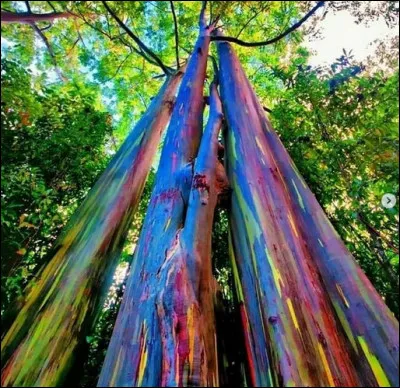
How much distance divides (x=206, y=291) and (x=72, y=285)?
113 centimetres

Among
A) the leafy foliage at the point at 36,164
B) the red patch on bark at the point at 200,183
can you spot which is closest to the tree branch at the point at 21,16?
the leafy foliage at the point at 36,164

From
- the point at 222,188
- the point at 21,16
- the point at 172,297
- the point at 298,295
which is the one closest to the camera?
the point at 172,297

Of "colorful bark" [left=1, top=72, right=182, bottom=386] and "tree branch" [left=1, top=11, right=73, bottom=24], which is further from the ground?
"tree branch" [left=1, top=11, right=73, bottom=24]

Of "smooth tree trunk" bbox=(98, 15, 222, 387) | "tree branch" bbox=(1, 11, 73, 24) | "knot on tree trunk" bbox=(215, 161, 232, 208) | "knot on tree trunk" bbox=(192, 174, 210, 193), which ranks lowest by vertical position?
"smooth tree trunk" bbox=(98, 15, 222, 387)

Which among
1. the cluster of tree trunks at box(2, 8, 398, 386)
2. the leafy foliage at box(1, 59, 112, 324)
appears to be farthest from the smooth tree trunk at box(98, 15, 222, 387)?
the leafy foliage at box(1, 59, 112, 324)

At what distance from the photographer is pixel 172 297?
1.87 meters

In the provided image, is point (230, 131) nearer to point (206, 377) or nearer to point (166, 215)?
point (166, 215)

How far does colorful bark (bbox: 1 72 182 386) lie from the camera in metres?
2.14

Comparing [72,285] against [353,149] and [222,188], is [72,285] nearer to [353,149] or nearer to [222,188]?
[222,188]

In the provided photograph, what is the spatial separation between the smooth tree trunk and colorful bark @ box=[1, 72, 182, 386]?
53 centimetres

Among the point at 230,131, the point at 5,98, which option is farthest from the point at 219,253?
the point at 5,98

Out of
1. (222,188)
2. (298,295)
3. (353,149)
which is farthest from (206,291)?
(353,149)

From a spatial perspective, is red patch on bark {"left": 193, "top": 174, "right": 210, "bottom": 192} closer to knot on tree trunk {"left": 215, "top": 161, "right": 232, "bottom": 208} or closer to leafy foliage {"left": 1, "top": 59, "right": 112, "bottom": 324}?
knot on tree trunk {"left": 215, "top": 161, "right": 232, "bottom": 208}

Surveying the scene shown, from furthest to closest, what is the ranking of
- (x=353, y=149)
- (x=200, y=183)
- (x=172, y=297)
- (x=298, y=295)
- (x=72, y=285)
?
(x=353, y=149) < (x=200, y=183) < (x=72, y=285) < (x=298, y=295) < (x=172, y=297)
